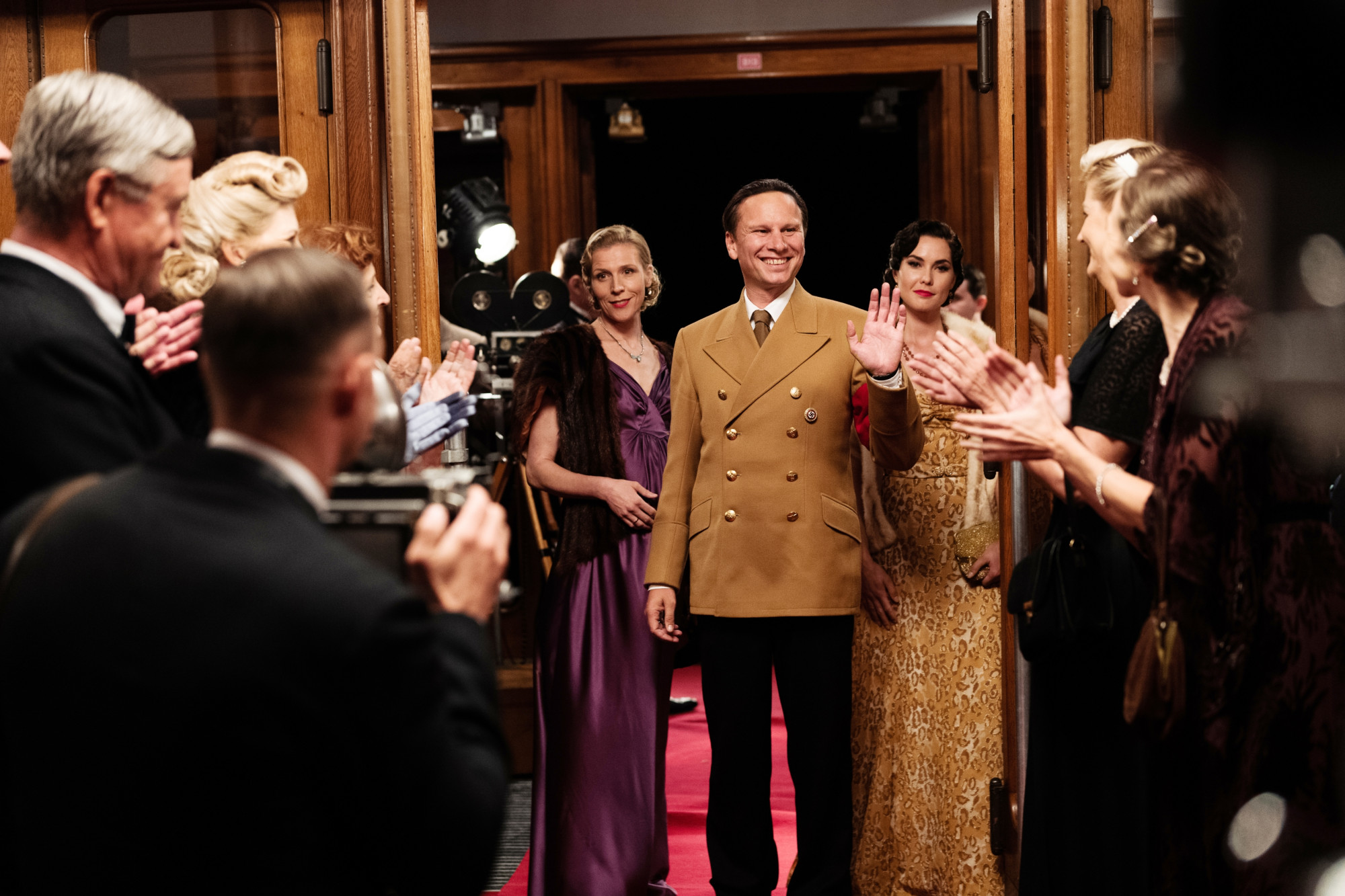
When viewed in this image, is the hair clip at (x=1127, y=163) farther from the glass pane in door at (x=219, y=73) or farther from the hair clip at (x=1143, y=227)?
the glass pane in door at (x=219, y=73)

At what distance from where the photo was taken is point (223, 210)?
6.90 ft

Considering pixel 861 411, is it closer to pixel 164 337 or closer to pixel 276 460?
pixel 164 337

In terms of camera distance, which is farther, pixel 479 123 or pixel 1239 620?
pixel 479 123

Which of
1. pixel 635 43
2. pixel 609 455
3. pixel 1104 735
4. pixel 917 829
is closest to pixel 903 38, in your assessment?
pixel 635 43

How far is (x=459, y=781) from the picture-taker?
41.6 inches

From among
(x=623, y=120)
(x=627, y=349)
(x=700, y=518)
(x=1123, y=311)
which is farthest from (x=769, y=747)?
(x=623, y=120)

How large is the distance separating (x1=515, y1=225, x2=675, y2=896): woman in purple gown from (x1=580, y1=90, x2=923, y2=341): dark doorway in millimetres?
4258

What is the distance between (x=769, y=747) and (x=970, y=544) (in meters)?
0.68

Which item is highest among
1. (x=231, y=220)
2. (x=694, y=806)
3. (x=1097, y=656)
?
(x=231, y=220)

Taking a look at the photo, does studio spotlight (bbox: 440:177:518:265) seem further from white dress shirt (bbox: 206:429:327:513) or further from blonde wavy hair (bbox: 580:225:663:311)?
white dress shirt (bbox: 206:429:327:513)

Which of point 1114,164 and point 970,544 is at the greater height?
point 1114,164

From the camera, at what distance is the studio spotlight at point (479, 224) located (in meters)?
4.96

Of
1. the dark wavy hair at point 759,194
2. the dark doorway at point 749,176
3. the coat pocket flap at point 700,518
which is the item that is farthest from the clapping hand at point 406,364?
the dark doorway at point 749,176

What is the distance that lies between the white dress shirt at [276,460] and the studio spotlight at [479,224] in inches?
153
